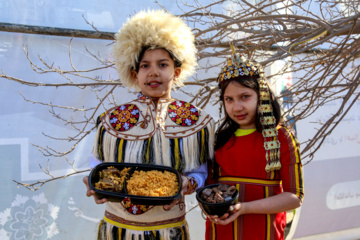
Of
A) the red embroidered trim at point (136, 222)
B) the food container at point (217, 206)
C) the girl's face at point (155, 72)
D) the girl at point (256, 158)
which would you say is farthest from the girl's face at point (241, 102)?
the red embroidered trim at point (136, 222)

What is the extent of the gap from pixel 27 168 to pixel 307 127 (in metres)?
2.94

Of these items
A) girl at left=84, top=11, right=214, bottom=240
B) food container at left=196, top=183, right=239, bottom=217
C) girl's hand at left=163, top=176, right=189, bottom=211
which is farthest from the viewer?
girl at left=84, top=11, right=214, bottom=240

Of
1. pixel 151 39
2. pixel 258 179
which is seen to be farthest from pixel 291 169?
pixel 151 39

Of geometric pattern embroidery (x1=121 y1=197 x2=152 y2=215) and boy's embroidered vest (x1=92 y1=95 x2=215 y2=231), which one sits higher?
boy's embroidered vest (x1=92 y1=95 x2=215 y2=231)

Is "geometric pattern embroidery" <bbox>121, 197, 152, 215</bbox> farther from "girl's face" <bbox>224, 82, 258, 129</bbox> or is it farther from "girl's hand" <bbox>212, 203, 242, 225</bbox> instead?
"girl's face" <bbox>224, 82, 258, 129</bbox>

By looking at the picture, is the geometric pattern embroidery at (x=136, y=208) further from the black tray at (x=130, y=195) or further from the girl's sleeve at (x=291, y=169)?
the girl's sleeve at (x=291, y=169)

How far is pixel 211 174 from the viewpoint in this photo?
1.76 metres

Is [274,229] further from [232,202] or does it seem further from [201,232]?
[201,232]

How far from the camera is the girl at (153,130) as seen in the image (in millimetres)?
1614

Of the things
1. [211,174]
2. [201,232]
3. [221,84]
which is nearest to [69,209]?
[201,232]

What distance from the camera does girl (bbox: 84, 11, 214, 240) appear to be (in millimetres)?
1614

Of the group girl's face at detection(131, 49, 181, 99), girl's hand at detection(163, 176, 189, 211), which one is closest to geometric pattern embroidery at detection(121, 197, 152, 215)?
girl's hand at detection(163, 176, 189, 211)

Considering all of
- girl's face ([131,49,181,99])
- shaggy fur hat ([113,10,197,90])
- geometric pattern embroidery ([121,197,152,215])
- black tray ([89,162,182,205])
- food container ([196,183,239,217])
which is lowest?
geometric pattern embroidery ([121,197,152,215])

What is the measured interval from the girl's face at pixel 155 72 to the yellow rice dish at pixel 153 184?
41 centimetres
